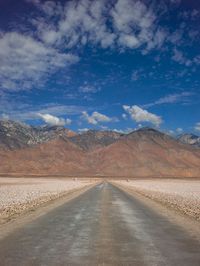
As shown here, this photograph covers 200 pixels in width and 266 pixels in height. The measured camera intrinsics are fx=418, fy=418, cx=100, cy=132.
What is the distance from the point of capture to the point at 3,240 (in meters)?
13.8

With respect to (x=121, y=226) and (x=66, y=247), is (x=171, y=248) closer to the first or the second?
(x=66, y=247)

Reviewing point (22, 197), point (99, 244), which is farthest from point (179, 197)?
point (99, 244)

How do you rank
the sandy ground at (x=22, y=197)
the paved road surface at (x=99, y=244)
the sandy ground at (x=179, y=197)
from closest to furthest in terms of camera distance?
the paved road surface at (x=99, y=244) < the sandy ground at (x=22, y=197) < the sandy ground at (x=179, y=197)

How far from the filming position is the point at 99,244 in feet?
42.8

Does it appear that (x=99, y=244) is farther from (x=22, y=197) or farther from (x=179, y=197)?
(x=179, y=197)

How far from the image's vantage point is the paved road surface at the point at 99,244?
1066 centimetres

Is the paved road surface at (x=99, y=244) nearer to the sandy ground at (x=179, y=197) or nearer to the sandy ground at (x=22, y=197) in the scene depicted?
the sandy ground at (x=22, y=197)

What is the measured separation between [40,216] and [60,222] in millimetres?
3231

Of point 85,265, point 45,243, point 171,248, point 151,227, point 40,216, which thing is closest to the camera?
point 85,265

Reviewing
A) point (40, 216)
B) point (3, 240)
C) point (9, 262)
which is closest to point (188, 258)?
point (9, 262)

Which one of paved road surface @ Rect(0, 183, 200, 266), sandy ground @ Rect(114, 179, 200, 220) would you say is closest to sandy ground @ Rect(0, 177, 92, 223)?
paved road surface @ Rect(0, 183, 200, 266)

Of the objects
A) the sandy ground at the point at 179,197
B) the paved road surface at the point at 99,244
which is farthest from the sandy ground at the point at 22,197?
the sandy ground at the point at 179,197

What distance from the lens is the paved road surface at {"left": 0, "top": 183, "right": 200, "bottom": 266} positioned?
10.7m

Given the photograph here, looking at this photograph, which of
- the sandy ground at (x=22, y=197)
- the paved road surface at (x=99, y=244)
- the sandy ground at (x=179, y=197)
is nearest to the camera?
the paved road surface at (x=99, y=244)
